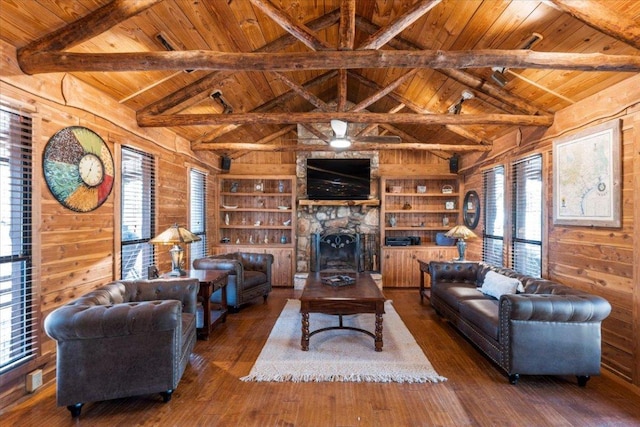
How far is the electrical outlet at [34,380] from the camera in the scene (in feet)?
8.17

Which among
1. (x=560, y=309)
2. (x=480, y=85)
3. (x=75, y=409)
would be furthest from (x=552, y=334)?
(x=75, y=409)

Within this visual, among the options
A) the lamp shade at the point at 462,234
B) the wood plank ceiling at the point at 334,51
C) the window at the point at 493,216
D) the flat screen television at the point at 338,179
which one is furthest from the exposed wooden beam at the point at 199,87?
the window at the point at 493,216

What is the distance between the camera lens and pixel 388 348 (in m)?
3.40

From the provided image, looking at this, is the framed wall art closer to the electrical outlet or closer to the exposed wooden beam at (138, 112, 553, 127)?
the exposed wooden beam at (138, 112, 553, 127)

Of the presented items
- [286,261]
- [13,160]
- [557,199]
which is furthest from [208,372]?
[557,199]

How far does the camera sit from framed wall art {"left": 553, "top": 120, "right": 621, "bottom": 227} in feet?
9.62

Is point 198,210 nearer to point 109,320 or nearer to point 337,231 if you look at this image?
point 337,231

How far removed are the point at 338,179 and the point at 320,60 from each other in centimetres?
404

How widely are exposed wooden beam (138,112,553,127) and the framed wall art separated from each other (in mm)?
523

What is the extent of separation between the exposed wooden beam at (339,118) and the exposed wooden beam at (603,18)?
4.98ft

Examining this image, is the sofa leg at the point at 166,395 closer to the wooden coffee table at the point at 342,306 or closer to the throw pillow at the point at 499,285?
the wooden coffee table at the point at 342,306

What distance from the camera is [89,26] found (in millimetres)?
2391

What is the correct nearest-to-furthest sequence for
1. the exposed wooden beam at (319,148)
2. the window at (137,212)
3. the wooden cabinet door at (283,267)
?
the window at (137,212) < the exposed wooden beam at (319,148) < the wooden cabinet door at (283,267)

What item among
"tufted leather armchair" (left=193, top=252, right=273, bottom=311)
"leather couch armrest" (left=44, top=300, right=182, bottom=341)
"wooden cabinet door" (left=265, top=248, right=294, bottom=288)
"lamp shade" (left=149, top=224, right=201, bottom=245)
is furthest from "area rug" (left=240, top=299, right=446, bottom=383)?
"wooden cabinet door" (left=265, top=248, right=294, bottom=288)
